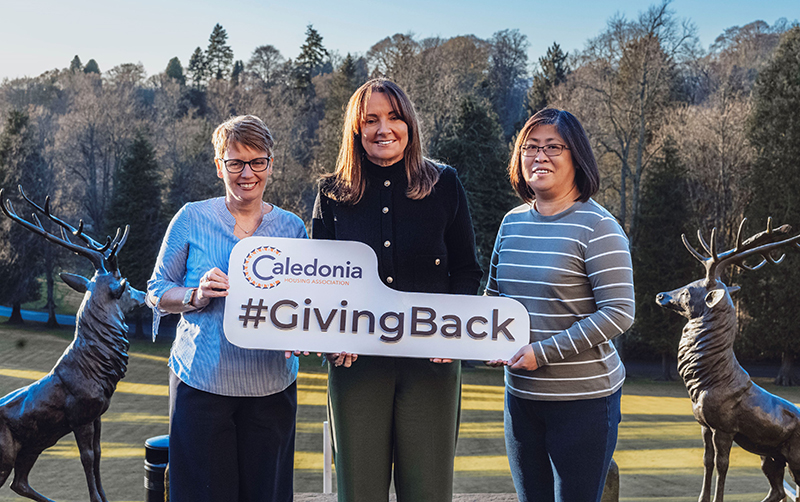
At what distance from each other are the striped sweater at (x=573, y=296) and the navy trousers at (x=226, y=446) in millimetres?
1016

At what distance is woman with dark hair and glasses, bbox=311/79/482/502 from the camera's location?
7.75 feet

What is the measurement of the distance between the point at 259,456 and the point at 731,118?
21.5 meters

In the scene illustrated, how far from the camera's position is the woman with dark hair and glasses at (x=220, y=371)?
244 cm

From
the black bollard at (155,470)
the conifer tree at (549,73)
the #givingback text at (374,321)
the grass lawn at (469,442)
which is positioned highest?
the conifer tree at (549,73)

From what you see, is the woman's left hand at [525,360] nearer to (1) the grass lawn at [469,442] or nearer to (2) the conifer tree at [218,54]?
(1) the grass lawn at [469,442]

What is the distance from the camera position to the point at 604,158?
24406mm

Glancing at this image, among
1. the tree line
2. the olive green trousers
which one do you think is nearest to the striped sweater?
the olive green trousers

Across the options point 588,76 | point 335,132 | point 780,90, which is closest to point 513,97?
point 588,76

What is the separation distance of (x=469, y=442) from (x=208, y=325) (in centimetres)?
934

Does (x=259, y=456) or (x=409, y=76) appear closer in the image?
(x=259, y=456)

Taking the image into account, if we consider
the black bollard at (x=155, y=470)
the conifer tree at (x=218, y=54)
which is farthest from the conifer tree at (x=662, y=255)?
the conifer tree at (x=218, y=54)

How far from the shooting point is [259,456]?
2486mm

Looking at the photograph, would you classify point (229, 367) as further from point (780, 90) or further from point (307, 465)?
point (780, 90)

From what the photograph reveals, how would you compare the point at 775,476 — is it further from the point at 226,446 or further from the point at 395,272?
the point at 226,446
